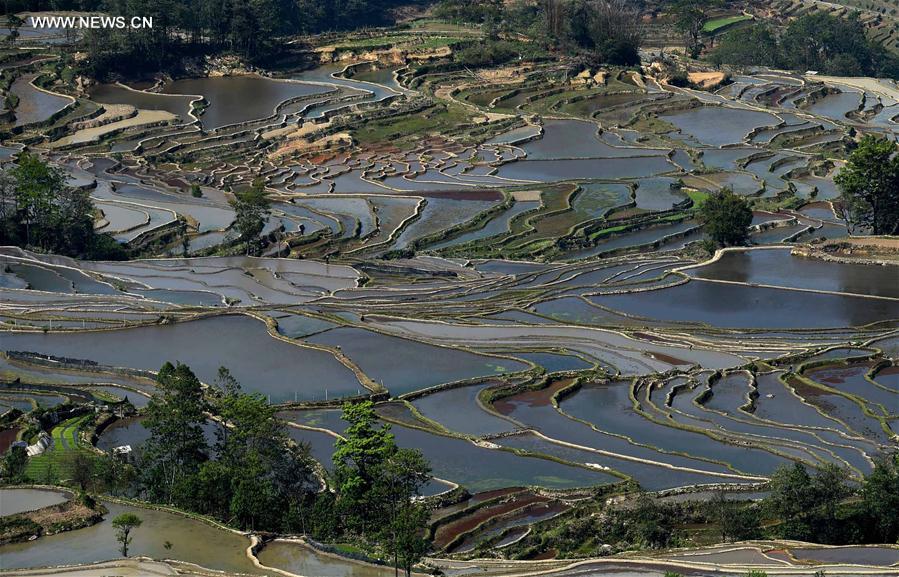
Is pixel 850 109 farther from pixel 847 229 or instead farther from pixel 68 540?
pixel 68 540

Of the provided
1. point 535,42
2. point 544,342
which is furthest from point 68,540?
point 535,42

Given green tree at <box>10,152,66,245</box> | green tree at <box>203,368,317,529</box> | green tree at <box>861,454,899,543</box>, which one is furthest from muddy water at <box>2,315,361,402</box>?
green tree at <box>861,454,899,543</box>

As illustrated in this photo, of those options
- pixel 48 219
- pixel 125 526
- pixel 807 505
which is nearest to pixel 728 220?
pixel 48 219

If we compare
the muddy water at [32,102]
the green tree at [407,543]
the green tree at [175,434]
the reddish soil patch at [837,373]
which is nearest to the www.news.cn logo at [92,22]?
the muddy water at [32,102]

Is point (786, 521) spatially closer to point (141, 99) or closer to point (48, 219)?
point (48, 219)

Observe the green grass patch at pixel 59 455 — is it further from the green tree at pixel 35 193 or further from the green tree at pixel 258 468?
the green tree at pixel 35 193

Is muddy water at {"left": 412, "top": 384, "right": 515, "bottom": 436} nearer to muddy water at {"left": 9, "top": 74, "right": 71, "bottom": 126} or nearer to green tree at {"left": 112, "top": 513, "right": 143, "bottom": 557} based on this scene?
green tree at {"left": 112, "top": 513, "right": 143, "bottom": 557}
